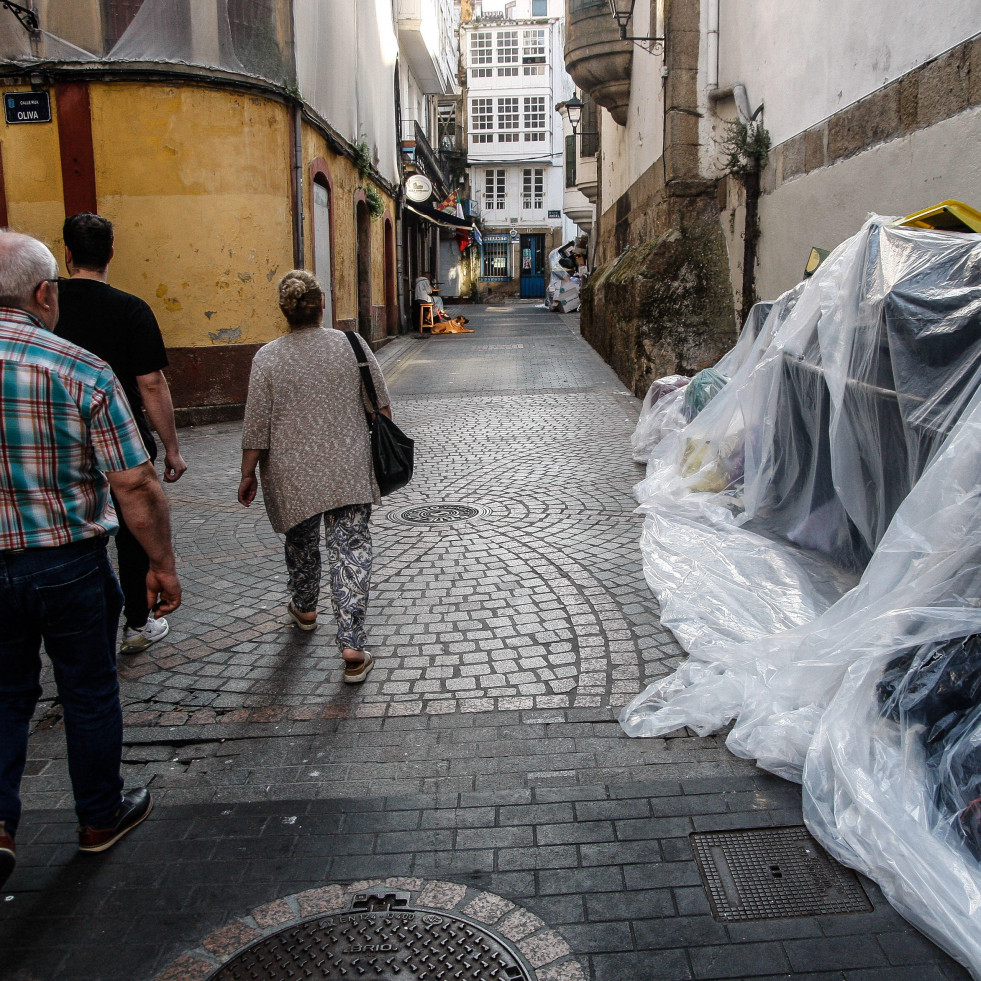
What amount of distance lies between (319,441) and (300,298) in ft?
1.98

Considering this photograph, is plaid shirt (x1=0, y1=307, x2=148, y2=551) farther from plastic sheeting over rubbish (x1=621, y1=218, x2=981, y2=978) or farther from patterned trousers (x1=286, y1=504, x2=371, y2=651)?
plastic sheeting over rubbish (x1=621, y1=218, x2=981, y2=978)

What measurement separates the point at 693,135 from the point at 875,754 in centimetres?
982

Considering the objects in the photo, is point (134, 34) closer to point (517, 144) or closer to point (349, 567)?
point (349, 567)

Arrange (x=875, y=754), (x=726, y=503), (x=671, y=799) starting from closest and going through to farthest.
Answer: (x=875, y=754) < (x=671, y=799) < (x=726, y=503)

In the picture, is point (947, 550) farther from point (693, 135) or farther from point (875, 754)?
point (693, 135)

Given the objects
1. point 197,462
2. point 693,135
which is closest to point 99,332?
point 197,462

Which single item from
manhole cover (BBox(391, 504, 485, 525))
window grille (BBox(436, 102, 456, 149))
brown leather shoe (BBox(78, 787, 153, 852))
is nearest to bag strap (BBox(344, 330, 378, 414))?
brown leather shoe (BBox(78, 787, 153, 852))

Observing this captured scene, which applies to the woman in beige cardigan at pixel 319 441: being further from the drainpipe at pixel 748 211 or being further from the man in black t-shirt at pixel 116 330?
the drainpipe at pixel 748 211

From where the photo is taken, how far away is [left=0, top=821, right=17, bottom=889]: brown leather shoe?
2.54m

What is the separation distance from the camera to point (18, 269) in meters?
2.55

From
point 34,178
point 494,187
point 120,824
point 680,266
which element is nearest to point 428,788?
point 120,824

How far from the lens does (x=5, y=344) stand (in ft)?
8.15

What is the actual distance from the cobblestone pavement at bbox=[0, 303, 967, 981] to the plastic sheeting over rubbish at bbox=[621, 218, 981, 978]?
6.2 inches

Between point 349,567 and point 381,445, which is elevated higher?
point 381,445
